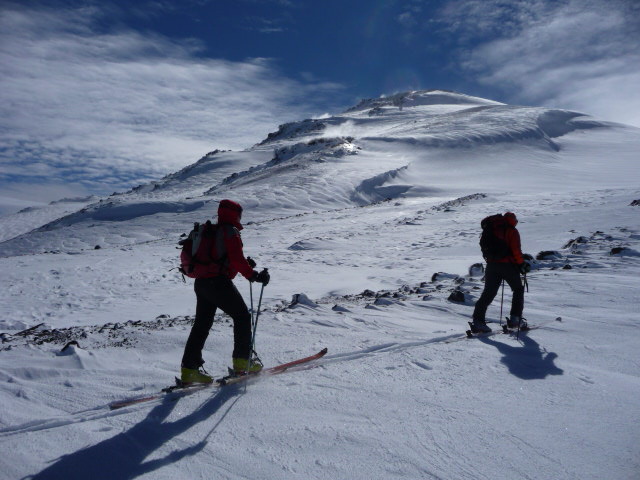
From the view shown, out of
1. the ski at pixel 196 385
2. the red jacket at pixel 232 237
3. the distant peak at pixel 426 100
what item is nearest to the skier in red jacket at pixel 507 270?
the ski at pixel 196 385

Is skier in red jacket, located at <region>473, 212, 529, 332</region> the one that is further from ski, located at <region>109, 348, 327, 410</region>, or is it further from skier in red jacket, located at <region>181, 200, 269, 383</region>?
skier in red jacket, located at <region>181, 200, 269, 383</region>

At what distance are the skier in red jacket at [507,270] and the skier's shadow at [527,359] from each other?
0.40m

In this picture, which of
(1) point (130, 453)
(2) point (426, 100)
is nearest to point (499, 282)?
(1) point (130, 453)

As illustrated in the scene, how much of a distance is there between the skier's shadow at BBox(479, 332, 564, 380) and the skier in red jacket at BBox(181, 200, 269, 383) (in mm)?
2855

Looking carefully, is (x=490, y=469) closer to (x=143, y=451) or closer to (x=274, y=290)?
(x=143, y=451)

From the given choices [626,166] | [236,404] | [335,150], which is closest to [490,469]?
[236,404]

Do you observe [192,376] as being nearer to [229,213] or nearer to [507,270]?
[229,213]

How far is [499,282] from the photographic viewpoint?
21.6ft

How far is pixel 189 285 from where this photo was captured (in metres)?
13.3

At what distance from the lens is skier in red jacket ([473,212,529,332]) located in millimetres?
6340

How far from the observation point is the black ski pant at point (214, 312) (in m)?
4.60

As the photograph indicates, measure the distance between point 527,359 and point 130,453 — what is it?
13.9 feet

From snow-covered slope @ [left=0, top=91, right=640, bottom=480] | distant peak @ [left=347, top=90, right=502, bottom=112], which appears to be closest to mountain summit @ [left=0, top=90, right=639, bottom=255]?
snow-covered slope @ [left=0, top=91, right=640, bottom=480]

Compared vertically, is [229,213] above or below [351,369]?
above
